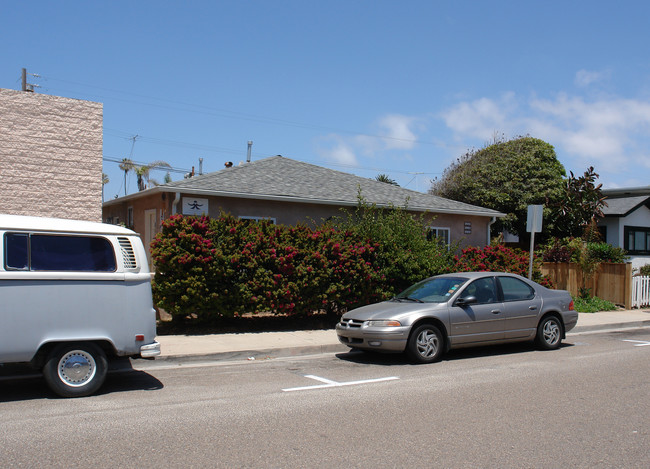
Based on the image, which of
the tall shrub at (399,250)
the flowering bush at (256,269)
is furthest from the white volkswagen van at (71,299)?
the tall shrub at (399,250)

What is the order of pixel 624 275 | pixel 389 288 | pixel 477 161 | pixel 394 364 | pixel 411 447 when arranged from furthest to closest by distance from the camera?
pixel 477 161 < pixel 624 275 < pixel 389 288 < pixel 394 364 < pixel 411 447

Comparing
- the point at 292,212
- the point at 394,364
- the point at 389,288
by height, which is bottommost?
the point at 394,364

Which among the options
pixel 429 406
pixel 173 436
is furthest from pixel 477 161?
pixel 173 436

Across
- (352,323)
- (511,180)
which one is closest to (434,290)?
(352,323)

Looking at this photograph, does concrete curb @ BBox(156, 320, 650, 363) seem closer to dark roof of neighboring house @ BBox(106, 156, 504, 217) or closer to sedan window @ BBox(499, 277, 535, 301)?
sedan window @ BBox(499, 277, 535, 301)

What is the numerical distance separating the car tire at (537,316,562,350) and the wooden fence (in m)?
7.89

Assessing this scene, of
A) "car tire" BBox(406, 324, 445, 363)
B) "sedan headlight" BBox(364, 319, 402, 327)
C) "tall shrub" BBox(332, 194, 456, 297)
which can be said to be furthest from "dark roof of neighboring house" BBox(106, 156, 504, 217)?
"sedan headlight" BBox(364, 319, 402, 327)

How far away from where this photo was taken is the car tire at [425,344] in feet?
30.6

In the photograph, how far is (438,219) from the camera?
743 inches

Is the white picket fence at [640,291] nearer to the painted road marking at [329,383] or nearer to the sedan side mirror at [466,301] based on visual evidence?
the sedan side mirror at [466,301]

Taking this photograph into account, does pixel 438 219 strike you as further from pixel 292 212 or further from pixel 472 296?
pixel 472 296

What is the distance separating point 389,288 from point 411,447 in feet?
28.4

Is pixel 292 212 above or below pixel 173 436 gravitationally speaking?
above

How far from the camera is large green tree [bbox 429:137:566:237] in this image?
27.5 metres
